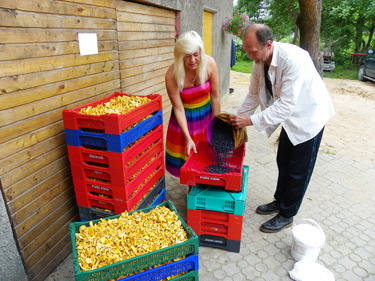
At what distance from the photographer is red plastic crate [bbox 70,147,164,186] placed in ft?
8.63

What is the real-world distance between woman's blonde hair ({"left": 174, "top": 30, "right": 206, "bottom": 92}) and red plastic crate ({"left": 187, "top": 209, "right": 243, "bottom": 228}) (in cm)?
143

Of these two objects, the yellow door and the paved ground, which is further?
the yellow door

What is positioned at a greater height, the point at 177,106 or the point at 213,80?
the point at 213,80

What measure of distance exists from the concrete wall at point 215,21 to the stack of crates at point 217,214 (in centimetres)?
344

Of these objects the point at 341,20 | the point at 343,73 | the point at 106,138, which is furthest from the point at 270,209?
the point at 341,20

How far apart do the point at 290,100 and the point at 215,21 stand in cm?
687

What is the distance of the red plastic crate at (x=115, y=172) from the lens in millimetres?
2631

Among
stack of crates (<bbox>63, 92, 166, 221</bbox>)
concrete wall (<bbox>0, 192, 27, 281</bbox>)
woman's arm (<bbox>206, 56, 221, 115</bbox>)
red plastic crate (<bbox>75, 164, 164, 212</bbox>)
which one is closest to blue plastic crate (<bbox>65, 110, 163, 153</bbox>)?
stack of crates (<bbox>63, 92, 166, 221</bbox>)

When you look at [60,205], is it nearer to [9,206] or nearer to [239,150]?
[9,206]

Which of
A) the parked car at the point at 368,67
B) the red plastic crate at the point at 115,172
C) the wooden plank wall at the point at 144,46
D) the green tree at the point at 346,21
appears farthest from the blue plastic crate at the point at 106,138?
the green tree at the point at 346,21

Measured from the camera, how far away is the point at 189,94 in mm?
3383

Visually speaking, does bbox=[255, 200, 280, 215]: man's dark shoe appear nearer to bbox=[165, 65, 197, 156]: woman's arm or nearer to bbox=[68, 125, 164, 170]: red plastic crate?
bbox=[165, 65, 197, 156]: woman's arm

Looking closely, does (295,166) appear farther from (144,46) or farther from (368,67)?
(368,67)

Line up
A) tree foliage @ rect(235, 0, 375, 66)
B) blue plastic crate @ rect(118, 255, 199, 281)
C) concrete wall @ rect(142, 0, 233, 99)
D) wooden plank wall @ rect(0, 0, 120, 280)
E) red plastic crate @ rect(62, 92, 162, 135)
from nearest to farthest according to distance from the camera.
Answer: blue plastic crate @ rect(118, 255, 199, 281) < wooden plank wall @ rect(0, 0, 120, 280) < red plastic crate @ rect(62, 92, 162, 135) < concrete wall @ rect(142, 0, 233, 99) < tree foliage @ rect(235, 0, 375, 66)
